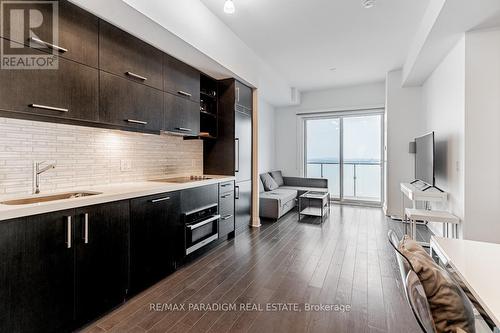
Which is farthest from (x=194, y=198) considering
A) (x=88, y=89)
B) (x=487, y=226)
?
(x=487, y=226)

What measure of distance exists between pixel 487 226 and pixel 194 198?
3363mm

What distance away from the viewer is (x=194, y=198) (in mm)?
2916

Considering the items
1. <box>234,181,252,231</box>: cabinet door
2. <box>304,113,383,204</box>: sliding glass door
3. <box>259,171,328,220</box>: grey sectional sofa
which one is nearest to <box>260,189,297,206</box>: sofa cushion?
<box>259,171,328,220</box>: grey sectional sofa

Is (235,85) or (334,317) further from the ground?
(235,85)

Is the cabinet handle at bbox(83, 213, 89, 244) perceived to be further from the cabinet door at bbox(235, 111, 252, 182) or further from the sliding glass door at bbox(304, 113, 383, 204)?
the sliding glass door at bbox(304, 113, 383, 204)

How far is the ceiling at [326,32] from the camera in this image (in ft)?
9.68

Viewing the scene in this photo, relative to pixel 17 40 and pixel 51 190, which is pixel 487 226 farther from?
pixel 17 40

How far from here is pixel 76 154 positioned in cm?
227

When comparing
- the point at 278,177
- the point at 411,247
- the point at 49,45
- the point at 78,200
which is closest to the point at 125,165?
the point at 78,200

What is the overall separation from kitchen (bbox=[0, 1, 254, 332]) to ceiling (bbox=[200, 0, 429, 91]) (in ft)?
3.48

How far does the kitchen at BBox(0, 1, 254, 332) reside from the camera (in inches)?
59.8

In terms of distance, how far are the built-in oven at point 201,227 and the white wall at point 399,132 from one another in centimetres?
403

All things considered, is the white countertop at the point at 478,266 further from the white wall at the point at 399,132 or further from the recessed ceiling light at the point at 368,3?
the white wall at the point at 399,132

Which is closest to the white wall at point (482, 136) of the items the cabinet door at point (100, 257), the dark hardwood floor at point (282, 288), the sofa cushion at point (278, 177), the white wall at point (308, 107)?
the dark hardwood floor at point (282, 288)
